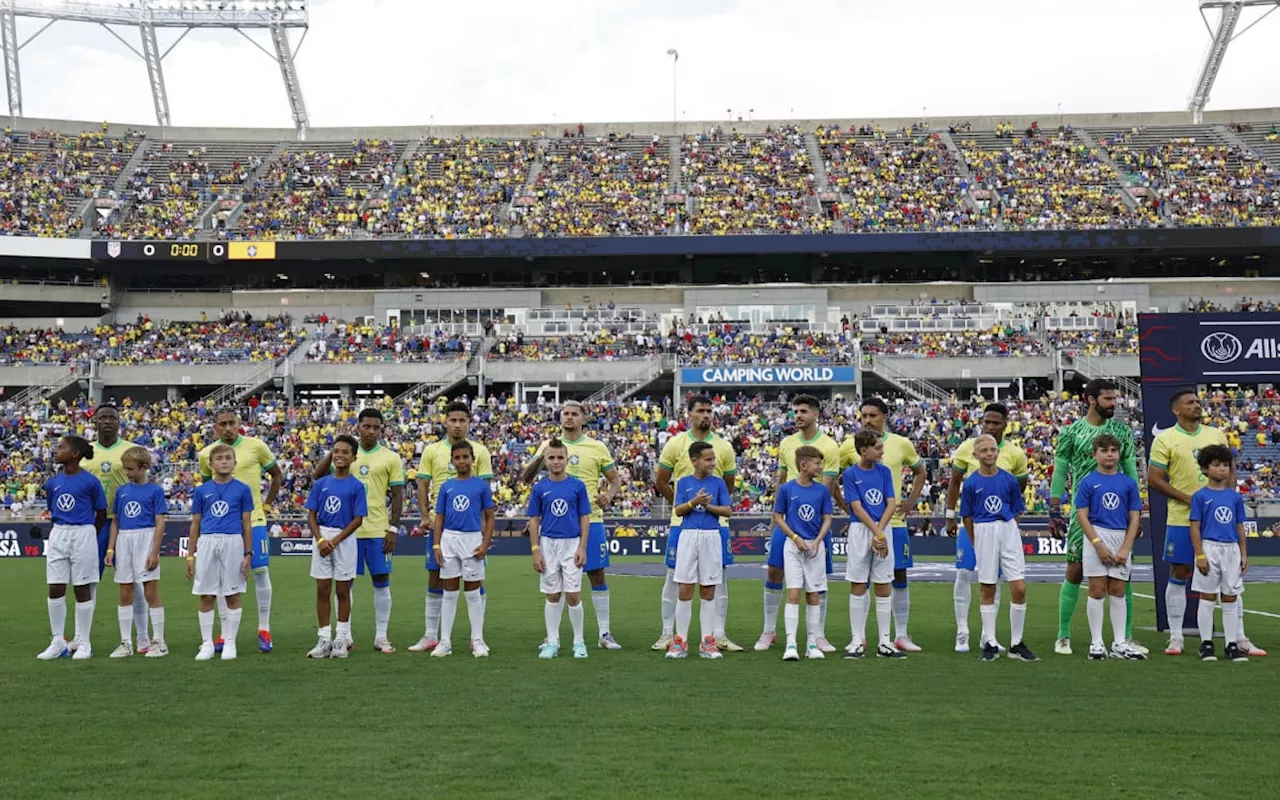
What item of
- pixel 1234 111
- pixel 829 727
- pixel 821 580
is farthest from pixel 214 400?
pixel 1234 111

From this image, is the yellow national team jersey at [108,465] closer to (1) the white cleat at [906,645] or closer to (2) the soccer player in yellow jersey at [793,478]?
(2) the soccer player in yellow jersey at [793,478]

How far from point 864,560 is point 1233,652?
3.19 m

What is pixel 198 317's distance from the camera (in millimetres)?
54969

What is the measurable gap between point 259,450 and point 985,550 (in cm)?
704

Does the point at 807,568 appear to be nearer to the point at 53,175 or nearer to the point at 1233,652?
the point at 1233,652

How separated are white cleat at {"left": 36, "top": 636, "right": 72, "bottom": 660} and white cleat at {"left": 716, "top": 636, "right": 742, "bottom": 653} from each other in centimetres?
604

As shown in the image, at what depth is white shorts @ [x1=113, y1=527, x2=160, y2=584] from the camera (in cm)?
1135

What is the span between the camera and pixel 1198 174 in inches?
2254

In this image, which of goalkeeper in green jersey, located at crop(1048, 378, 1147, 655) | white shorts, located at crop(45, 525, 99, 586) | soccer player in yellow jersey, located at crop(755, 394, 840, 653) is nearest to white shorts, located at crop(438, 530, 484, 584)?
soccer player in yellow jersey, located at crop(755, 394, 840, 653)

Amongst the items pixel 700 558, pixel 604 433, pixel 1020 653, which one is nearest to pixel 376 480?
pixel 700 558

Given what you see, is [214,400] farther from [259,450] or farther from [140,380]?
[259,450]

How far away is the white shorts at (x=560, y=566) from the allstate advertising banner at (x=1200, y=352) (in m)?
6.36

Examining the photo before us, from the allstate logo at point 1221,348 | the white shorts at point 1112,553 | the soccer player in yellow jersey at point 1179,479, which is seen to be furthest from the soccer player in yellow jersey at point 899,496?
the allstate logo at point 1221,348

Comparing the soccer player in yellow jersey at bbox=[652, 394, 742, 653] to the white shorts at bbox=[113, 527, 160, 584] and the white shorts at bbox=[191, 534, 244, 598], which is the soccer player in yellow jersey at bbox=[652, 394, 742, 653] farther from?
the white shorts at bbox=[113, 527, 160, 584]
